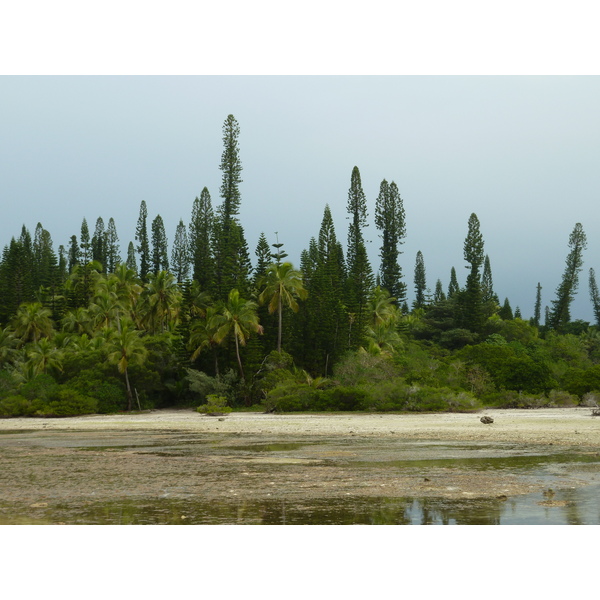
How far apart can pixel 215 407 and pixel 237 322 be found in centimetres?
713

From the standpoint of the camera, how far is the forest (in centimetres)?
3975

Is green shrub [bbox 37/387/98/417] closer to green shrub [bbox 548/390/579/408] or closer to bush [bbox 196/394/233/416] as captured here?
bush [bbox 196/394/233/416]

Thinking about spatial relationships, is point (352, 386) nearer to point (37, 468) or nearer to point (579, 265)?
point (37, 468)

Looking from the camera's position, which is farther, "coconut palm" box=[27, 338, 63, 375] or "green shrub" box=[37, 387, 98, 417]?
"coconut palm" box=[27, 338, 63, 375]

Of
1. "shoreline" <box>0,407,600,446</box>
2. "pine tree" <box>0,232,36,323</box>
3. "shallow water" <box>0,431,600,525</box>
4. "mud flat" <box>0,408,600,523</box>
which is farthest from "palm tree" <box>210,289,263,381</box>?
"pine tree" <box>0,232,36,323</box>

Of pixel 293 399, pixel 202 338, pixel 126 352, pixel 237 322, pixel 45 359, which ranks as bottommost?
pixel 293 399

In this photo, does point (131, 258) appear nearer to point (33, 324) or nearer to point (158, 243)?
point (158, 243)

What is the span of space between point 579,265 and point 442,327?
806 inches

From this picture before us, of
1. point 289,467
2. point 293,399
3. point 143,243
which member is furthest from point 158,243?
point 289,467

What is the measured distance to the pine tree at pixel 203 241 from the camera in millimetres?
60169

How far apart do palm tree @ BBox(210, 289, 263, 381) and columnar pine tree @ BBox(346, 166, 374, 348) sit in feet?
35.1

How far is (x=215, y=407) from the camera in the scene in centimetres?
4184
